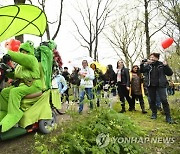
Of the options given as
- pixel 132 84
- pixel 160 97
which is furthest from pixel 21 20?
pixel 132 84

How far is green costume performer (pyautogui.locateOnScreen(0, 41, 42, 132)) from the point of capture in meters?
4.69

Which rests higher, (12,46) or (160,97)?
(12,46)

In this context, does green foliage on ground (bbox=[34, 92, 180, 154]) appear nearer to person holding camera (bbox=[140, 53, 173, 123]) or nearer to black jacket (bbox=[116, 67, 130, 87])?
person holding camera (bbox=[140, 53, 173, 123])

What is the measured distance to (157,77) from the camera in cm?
662

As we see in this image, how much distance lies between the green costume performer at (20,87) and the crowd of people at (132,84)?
73 centimetres

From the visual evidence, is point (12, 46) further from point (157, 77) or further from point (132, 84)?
point (132, 84)

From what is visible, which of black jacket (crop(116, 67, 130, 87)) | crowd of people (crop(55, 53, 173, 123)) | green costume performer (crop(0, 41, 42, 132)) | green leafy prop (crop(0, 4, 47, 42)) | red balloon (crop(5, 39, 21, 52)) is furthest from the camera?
black jacket (crop(116, 67, 130, 87))

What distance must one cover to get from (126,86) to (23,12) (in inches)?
164

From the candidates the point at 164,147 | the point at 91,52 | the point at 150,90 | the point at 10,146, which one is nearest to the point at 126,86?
the point at 150,90

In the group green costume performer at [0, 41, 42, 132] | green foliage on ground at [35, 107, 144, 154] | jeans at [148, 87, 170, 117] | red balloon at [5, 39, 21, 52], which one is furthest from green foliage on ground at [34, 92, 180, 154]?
red balloon at [5, 39, 21, 52]

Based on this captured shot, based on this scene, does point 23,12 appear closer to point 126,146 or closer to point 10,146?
point 10,146

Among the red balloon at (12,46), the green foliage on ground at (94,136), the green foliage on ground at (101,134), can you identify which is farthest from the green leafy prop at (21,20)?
the green foliage on ground at (94,136)

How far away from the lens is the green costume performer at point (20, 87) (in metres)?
4.69

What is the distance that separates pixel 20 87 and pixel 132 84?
4187 millimetres
